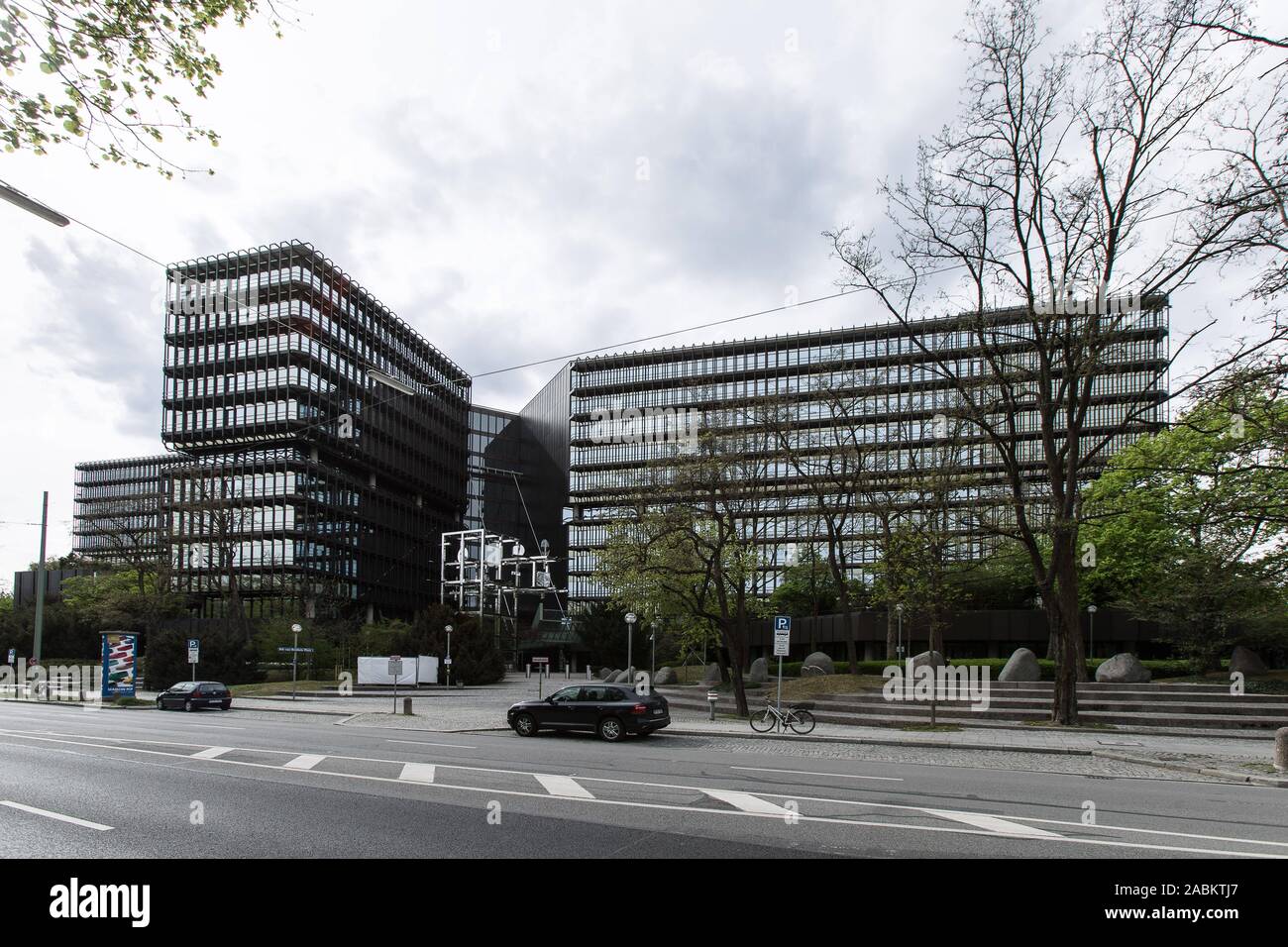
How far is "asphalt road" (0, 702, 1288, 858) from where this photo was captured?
7891 mm

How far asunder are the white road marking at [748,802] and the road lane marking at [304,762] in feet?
21.4

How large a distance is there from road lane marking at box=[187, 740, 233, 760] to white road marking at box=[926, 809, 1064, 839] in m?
12.0

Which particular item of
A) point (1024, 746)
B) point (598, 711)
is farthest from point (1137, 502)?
point (598, 711)

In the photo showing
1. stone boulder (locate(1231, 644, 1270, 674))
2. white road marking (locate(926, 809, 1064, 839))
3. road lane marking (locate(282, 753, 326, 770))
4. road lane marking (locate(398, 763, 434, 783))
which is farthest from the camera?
stone boulder (locate(1231, 644, 1270, 674))

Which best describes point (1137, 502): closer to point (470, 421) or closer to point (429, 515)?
point (429, 515)

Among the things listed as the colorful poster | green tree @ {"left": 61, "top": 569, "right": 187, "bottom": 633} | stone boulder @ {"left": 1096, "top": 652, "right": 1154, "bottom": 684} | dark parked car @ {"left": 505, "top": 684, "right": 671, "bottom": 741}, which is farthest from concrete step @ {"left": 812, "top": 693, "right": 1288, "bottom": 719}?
green tree @ {"left": 61, "top": 569, "right": 187, "bottom": 633}

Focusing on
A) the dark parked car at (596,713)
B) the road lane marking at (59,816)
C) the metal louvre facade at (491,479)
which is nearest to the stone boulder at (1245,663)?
the dark parked car at (596,713)

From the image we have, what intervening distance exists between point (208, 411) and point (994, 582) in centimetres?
7300

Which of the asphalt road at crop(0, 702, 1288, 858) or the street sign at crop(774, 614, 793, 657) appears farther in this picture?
the street sign at crop(774, 614, 793, 657)

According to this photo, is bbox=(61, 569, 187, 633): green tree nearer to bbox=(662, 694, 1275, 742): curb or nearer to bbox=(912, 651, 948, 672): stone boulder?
bbox=(912, 651, 948, 672): stone boulder

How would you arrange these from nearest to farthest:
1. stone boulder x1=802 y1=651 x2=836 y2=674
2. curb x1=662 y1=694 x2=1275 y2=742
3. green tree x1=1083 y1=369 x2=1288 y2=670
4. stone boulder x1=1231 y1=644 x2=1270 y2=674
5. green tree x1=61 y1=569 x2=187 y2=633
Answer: green tree x1=1083 y1=369 x2=1288 y2=670, curb x1=662 y1=694 x2=1275 y2=742, stone boulder x1=1231 y1=644 x2=1270 y2=674, stone boulder x1=802 y1=651 x2=836 y2=674, green tree x1=61 y1=569 x2=187 y2=633

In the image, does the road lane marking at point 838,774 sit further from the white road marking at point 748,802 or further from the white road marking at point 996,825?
the white road marking at point 996,825

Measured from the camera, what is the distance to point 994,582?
144 feet
